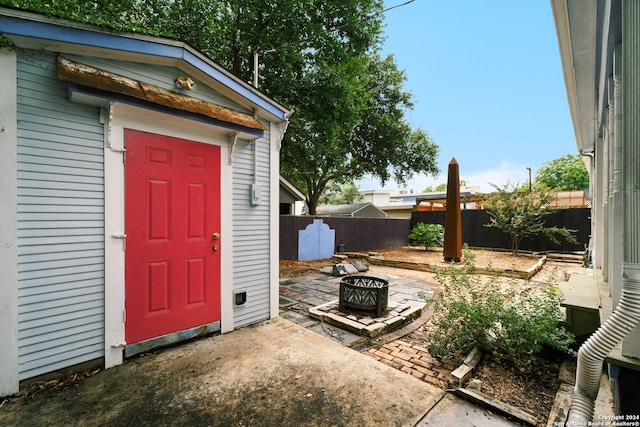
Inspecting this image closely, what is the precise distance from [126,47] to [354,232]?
9.54 m

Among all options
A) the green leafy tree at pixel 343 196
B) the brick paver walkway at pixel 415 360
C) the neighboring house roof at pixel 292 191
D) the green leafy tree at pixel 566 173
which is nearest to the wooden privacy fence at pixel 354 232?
the neighboring house roof at pixel 292 191

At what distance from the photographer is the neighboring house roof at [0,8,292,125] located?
2.10 metres

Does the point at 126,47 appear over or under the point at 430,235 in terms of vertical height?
over

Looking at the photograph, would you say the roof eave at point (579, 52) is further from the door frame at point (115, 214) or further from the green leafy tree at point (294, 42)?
the green leafy tree at point (294, 42)

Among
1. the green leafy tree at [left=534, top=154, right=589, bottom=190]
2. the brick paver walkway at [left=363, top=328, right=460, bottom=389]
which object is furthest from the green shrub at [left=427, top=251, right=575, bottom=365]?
the green leafy tree at [left=534, top=154, right=589, bottom=190]

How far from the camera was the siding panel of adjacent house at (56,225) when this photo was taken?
84.8 inches

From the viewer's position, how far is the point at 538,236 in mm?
10469

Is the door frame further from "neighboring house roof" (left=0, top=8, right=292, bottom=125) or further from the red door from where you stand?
"neighboring house roof" (left=0, top=8, right=292, bottom=125)

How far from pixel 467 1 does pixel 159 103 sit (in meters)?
5.96

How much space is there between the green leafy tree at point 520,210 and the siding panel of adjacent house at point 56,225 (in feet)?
36.7

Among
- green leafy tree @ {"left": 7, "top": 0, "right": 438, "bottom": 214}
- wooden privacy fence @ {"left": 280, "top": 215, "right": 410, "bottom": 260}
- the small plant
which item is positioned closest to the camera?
green leafy tree @ {"left": 7, "top": 0, "right": 438, "bottom": 214}

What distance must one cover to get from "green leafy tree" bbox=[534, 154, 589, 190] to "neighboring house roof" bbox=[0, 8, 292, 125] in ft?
124

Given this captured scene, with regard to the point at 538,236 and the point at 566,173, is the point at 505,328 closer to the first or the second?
the point at 538,236

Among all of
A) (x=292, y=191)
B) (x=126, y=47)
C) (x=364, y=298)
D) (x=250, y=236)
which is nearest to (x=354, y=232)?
(x=292, y=191)
